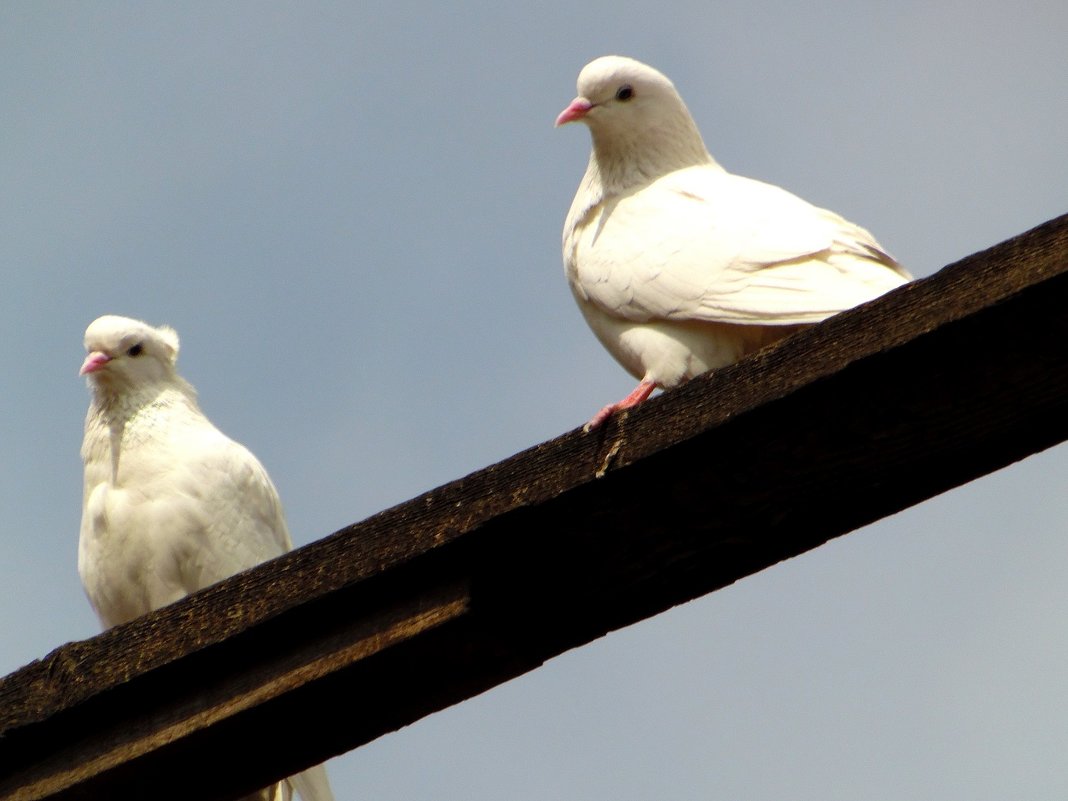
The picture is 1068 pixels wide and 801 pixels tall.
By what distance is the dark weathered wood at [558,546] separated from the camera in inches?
137

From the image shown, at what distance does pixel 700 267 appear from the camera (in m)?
6.39

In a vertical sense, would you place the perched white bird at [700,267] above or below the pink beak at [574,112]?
below

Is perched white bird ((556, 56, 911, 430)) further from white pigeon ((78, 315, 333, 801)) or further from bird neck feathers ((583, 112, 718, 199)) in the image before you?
white pigeon ((78, 315, 333, 801))

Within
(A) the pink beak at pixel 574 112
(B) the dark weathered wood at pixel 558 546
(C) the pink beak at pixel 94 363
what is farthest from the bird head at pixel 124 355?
(B) the dark weathered wood at pixel 558 546

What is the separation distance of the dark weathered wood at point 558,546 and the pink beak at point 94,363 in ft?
15.5

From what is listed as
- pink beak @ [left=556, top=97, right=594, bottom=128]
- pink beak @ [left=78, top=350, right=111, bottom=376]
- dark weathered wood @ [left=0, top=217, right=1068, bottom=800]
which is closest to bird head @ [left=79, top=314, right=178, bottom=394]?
pink beak @ [left=78, top=350, right=111, bottom=376]

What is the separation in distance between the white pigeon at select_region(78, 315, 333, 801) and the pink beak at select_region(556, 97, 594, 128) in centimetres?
212

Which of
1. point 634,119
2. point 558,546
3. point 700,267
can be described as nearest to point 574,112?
point 634,119

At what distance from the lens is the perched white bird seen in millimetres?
6066

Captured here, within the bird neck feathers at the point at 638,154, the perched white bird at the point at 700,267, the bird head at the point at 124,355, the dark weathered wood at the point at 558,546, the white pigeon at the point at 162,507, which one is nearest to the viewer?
the dark weathered wood at the point at 558,546

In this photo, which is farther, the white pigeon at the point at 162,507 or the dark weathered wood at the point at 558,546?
the white pigeon at the point at 162,507

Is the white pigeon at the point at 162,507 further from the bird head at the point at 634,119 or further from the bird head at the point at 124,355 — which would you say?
the bird head at the point at 634,119

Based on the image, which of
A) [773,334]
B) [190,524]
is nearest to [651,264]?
[773,334]

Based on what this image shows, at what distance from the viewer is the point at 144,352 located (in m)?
9.09
